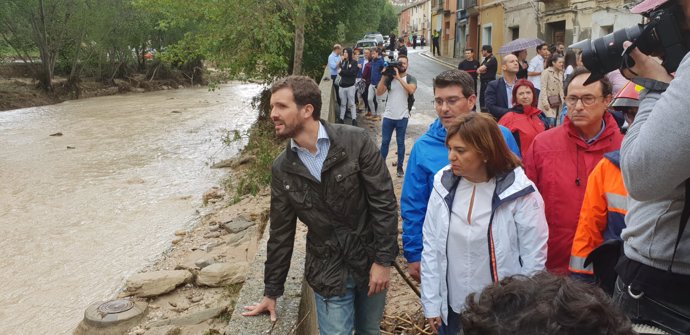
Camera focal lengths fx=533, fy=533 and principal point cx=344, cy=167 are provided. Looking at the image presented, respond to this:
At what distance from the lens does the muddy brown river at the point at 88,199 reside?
6.76 m

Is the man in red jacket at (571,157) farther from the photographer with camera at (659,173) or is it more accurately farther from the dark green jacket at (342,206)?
the photographer with camera at (659,173)

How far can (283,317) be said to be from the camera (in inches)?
113

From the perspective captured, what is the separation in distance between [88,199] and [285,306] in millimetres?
8917

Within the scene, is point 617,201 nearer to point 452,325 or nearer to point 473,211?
point 473,211

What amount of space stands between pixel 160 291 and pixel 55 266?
2.69 m

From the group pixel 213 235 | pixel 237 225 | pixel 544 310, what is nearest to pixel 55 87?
pixel 213 235

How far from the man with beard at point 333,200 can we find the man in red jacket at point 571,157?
798mm

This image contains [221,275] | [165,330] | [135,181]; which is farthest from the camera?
[135,181]

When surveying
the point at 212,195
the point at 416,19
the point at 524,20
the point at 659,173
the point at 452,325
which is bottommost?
the point at 212,195

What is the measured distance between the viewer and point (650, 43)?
4.73ft

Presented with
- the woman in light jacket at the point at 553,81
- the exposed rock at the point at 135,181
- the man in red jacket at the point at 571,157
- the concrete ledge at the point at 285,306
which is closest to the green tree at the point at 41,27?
the exposed rock at the point at 135,181

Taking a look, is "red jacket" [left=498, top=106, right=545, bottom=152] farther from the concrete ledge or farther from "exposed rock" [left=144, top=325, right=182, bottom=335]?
"exposed rock" [left=144, top=325, right=182, bottom=335]

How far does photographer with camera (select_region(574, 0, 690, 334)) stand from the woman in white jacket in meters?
0.73

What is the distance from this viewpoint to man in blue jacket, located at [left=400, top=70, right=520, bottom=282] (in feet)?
9.08
